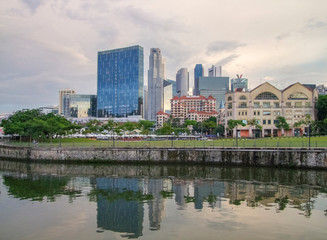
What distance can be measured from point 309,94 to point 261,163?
245 feet

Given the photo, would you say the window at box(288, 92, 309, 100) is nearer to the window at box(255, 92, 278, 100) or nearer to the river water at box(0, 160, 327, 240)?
the window at box(255, 92, 278, 100)

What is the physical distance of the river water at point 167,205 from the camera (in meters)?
20.1

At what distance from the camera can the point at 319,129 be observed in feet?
338

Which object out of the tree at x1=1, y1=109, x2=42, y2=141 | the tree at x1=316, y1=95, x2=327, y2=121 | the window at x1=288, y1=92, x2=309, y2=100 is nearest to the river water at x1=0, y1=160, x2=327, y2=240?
the tree at x1=1, y1=109, x2=42, y2=141

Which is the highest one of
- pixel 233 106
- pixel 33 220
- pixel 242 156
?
pixel 233 106

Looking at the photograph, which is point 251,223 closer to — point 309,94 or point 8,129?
point 8,129

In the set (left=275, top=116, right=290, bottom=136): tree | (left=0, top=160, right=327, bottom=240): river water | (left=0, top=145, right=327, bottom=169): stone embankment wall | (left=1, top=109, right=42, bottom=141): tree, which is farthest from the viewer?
(left=275, top=116, right=290, bottom=136): tree

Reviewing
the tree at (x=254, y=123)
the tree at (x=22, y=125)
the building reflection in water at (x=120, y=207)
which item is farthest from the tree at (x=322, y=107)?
the tree at (x=22, y=125)

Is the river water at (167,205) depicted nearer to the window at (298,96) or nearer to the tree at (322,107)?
the tree at (322,107)

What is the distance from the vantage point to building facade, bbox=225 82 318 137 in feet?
363

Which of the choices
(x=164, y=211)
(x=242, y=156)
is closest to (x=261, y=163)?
(x=242, y=156)

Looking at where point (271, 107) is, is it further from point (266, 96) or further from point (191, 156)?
point (191, 156)

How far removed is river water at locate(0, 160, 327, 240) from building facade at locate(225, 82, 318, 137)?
70.7 m

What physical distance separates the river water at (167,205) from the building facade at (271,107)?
70707 mm
